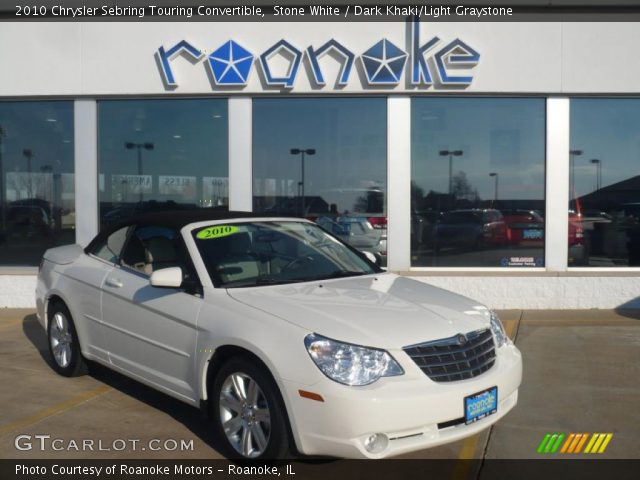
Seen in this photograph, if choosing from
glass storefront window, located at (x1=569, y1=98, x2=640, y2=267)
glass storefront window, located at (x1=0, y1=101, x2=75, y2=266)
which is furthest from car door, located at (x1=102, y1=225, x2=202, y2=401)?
glass storefront window, located at (x1=569, y1=98, x2=640, y2=267)

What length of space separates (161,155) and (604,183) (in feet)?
22.1

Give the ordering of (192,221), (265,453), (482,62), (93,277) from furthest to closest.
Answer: (482,62) → (93,277) → (192,221) → (265,453)

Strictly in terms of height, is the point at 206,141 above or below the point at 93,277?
above

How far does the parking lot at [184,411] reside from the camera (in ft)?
15.7

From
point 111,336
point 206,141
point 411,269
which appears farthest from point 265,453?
point 206,141

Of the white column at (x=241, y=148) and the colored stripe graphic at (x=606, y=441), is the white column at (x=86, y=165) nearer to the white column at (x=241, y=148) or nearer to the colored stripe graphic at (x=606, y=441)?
the white column at (x=241, y=148)

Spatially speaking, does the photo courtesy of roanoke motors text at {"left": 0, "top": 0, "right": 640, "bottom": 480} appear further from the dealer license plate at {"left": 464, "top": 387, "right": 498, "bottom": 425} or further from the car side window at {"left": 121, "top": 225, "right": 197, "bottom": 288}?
the dealer license plate at {"left": 464, "top": 387, "right": 498, "bottom": 425}

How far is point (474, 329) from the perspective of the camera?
4.52m

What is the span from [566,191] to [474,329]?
6483mm

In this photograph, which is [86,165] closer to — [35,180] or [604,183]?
[35,180]

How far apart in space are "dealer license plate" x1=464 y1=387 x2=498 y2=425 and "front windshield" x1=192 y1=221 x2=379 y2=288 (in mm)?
1562

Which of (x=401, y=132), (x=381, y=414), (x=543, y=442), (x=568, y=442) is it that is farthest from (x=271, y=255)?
(x=401, y=132)
